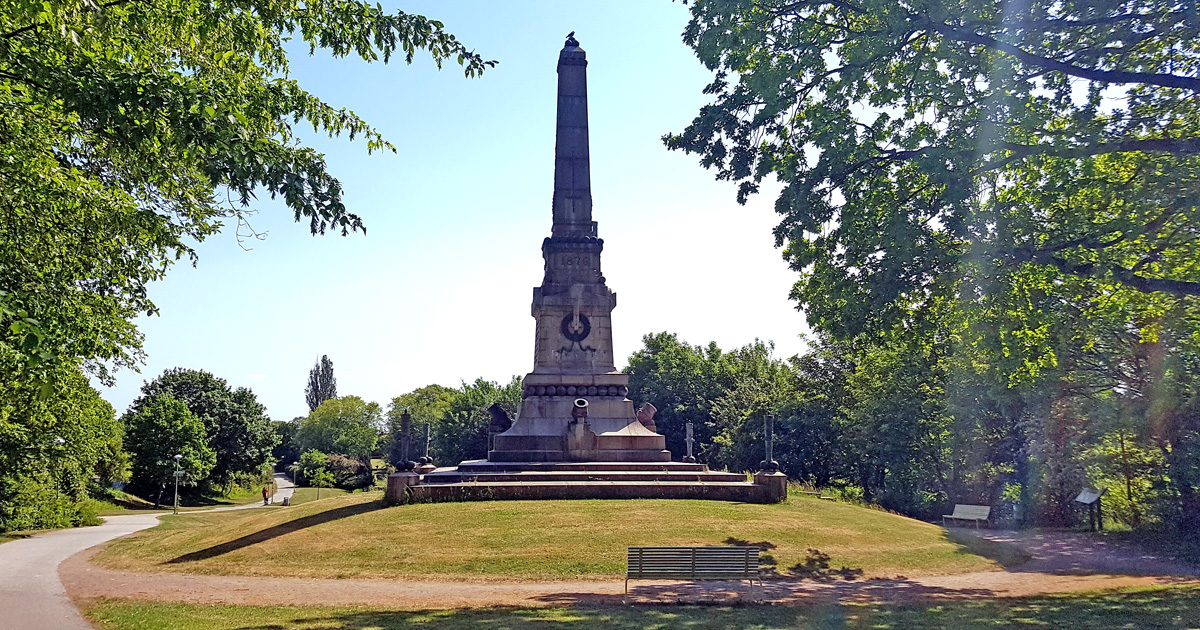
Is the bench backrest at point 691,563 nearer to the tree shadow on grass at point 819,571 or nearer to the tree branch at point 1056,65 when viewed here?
the tree shadow on grass at point 819,571

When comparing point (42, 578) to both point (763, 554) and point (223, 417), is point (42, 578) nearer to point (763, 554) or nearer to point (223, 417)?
point (763, 554)

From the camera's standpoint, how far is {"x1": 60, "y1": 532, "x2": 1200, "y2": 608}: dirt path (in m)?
13.1

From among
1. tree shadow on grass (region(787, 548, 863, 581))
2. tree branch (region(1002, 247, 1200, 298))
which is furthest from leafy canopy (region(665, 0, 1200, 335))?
tree shadow on grass (region(787, 548, 863, 581))

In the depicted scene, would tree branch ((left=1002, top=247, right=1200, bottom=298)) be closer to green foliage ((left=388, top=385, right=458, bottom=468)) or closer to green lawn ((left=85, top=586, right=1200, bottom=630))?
green lawn ((left=85, top=586, right=1200, bottom=630))

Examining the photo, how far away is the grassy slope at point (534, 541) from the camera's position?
52.7 ft

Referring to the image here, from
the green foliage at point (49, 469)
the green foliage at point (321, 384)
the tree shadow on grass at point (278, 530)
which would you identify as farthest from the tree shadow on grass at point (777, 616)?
the green foliage at point (321, 384)

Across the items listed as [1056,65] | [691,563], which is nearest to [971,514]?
[691,563]

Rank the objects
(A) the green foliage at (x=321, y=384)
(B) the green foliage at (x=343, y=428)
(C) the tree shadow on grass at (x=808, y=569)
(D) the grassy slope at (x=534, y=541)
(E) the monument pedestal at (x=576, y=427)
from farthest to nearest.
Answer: (A) the green foliage at (x=321, y=384) → (B) the green foliage at (x=343, y=428) → (E) the monument pedestal at (x=576, y=427) → (D) the grassy slope at (x=534, y=541) → (C) the tree shadow on grass at (x=808, y=569)

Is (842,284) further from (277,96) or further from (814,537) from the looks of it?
(277,96)

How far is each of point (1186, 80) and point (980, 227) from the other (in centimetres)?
365

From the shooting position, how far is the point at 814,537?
60.6ft

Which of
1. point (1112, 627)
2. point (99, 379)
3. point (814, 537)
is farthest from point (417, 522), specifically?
point (1112, 627)

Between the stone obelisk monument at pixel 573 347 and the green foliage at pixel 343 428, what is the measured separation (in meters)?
66.3

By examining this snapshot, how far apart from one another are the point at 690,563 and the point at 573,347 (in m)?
16.7
